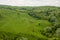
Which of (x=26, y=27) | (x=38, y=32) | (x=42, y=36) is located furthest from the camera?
(x=26, y=27)

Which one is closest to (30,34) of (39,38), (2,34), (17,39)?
(39,38)

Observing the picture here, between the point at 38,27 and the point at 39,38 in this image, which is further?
the point at 38,27

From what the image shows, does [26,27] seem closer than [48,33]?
No

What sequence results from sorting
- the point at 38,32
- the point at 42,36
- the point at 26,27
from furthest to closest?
the point at 26,27
the point at 38,32
the point at 42,36

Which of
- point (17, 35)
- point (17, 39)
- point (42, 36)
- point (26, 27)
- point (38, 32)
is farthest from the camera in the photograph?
point (26, 27)

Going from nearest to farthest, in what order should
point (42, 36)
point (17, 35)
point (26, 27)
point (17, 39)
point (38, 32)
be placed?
point (17, 39)
point (17, 35)
point (42, 36)
point (38, 32)
point (26, 27)

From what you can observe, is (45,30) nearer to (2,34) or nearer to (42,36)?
(42,36)

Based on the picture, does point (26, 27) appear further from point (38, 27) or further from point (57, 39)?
point (57, 39)

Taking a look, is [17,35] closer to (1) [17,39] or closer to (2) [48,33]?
(1) [17,39]

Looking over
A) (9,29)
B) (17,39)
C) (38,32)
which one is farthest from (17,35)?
(38,32)
